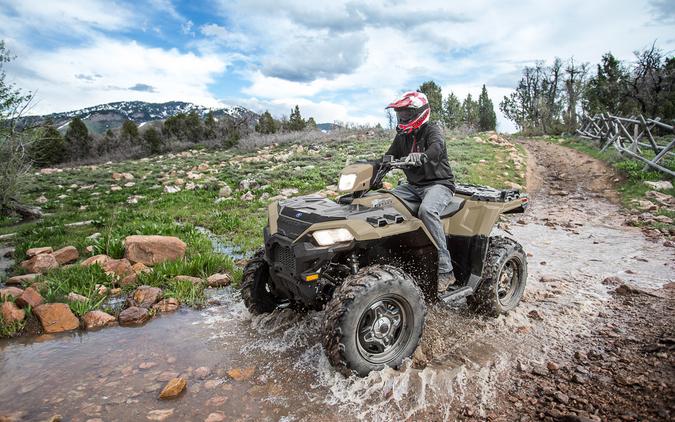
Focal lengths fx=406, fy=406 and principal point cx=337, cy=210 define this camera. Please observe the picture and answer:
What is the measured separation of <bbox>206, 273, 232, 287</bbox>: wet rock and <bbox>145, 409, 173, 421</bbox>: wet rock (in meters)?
2.76

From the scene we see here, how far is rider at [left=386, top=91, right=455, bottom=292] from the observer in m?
4.18

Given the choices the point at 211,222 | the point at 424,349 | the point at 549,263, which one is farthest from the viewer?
the point at 211,222

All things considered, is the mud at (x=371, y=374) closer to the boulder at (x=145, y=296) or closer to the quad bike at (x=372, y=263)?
the quad bike at (x=372, y=263)

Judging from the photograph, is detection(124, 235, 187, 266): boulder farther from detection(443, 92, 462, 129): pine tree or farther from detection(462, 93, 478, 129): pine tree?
detection(462, 93, 478, 129): pine tree

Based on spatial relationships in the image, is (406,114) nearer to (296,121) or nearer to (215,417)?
(215,417)

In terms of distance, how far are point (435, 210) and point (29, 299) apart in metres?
4.84

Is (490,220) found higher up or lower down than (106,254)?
higher up

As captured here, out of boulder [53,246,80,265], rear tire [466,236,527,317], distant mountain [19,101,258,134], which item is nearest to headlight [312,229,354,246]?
rear tire [466,236,527,317]

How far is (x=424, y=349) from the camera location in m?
4.09

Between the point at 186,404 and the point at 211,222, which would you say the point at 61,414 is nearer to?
the point at 186,404

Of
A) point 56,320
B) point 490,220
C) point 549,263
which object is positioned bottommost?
point 549,263

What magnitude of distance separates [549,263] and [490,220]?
3105mm

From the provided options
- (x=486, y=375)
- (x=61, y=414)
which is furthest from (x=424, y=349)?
(x=61, y=414)

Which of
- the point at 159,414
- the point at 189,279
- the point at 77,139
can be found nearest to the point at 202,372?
the point at 159,414
